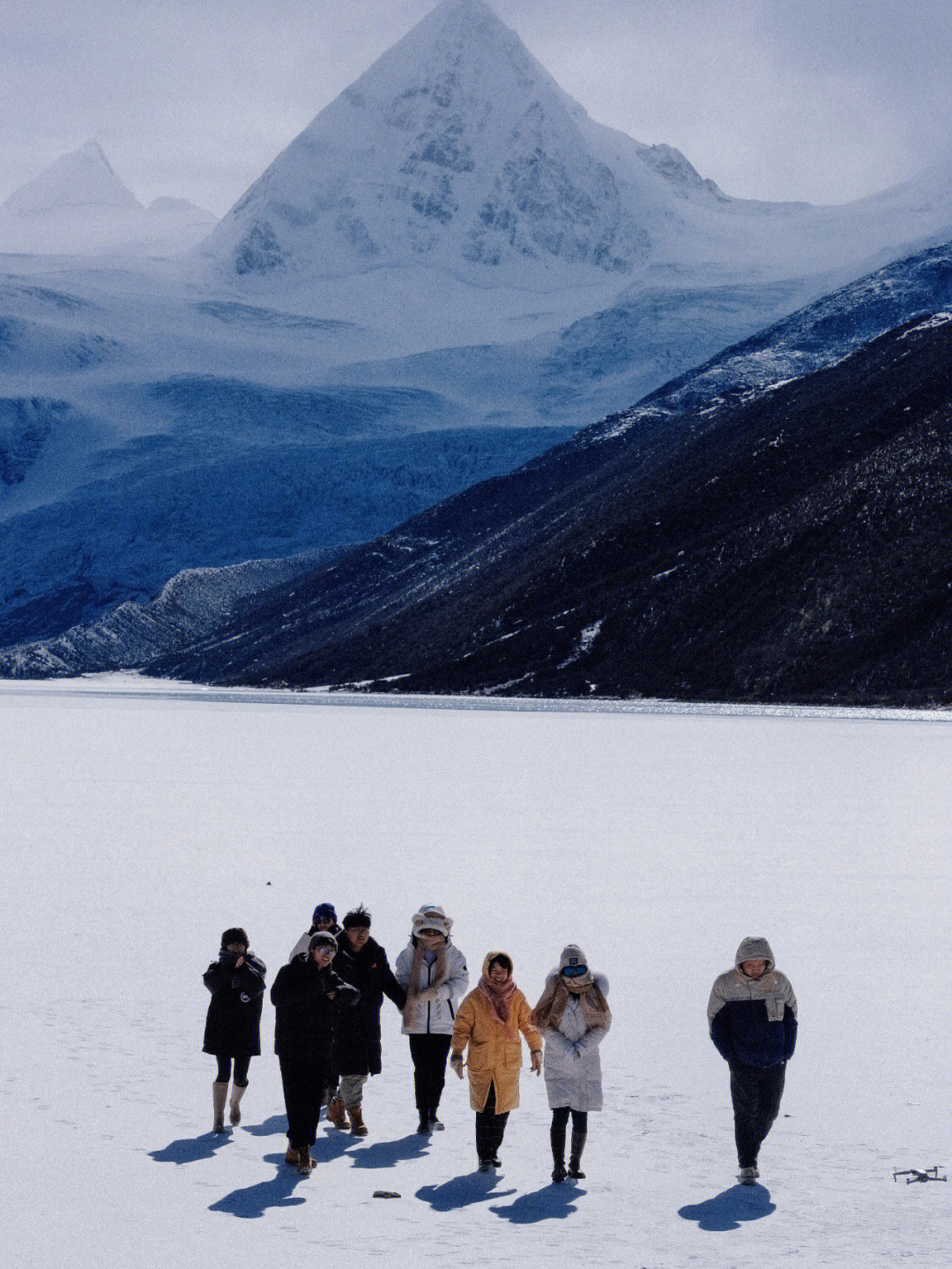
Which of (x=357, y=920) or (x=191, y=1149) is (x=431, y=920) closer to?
(x=357, y=920)

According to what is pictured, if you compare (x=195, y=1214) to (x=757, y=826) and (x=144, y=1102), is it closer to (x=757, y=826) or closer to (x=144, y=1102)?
(x=144, y=1102)

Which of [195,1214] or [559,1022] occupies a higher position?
[559,1022]

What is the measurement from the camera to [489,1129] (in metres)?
10.8

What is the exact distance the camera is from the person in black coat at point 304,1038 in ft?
35.0

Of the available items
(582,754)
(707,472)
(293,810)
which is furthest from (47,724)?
(707,472)

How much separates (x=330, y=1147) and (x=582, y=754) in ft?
151

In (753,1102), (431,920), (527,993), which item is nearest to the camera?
(753,1102)

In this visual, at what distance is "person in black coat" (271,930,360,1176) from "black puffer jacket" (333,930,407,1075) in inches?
21.2

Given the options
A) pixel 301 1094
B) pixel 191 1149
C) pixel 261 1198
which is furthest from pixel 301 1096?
pixel 191 1149

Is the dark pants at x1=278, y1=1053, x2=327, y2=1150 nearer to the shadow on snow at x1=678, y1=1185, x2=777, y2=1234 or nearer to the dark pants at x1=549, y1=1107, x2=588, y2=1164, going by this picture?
the dark pants at x1=549, y1=1107, x2=588, y2=1164

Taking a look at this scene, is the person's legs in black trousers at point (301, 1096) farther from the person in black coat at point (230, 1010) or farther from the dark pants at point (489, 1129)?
the dark pants at point (489, 1129)

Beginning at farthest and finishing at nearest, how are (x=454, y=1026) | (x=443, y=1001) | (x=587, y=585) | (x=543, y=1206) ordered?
1. (x=587, y=585)
2. (x=443, y=1001)
3. (x=454, y=1026)
4. (x=543, y=1206)

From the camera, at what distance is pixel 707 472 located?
15600cm

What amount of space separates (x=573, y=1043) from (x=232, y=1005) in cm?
262
